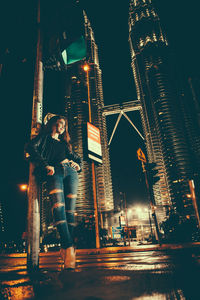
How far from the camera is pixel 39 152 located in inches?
110

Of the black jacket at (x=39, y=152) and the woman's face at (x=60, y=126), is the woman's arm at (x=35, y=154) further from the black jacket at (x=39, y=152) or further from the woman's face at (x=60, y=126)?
the woman's face at (x=60, y=126)

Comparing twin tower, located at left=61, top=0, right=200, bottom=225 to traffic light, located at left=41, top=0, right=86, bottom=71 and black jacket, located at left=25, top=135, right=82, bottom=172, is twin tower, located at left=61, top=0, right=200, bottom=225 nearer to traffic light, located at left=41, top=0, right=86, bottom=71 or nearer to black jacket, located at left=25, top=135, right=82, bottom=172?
traffic light, located at left=41, top=0, right=86, bottom=71

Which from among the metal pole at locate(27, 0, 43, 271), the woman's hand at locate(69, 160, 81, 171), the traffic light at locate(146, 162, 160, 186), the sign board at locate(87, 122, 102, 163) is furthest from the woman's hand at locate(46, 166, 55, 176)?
the traffic light at locate(146, 162, 160, 186)

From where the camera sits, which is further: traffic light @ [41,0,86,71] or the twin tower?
the twin tower

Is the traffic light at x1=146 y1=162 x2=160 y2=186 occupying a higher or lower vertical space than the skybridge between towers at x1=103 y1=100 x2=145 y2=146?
lower

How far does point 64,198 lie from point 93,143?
24.2ft

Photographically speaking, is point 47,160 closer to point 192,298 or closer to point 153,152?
point 192,298

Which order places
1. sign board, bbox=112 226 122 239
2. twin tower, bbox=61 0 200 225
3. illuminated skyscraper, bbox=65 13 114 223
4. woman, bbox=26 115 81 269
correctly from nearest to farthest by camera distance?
woman, bbox=26 115 81 269
sign board, bbox=112 226 122 239
illuminated skyscraper, bbox=65 13 114 223
twin tower, bbox=61 0 200 225

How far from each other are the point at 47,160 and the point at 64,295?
6.39 feet

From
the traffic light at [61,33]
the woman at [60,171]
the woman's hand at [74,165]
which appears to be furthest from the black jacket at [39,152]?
the traffic light at [61,33]

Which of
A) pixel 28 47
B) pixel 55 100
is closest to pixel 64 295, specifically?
pixel 28 47

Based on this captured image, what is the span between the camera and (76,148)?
8444cm

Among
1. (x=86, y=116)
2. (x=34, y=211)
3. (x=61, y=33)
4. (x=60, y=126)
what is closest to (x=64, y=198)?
(x=34, y=211)

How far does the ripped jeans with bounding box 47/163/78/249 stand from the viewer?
250 cm
